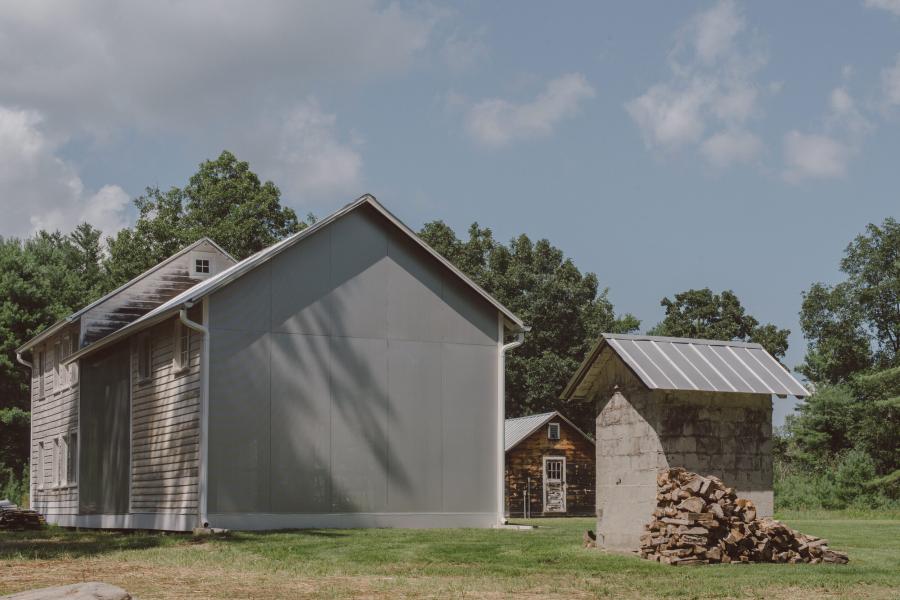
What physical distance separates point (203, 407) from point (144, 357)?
5377mm

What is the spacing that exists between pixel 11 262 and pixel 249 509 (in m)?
32.4

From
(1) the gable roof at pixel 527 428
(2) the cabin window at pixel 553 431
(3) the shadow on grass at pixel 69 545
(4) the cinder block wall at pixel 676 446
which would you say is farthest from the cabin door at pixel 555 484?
(4) the cinder block wall at pixel 676 446

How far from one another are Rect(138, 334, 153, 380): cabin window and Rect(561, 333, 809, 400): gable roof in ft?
43.8

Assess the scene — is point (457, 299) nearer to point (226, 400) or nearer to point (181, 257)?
point (226, 400)

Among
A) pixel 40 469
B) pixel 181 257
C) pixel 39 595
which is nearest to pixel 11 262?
pixel 40 469

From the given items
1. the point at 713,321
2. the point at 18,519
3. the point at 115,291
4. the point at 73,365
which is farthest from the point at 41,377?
the point at 713,321

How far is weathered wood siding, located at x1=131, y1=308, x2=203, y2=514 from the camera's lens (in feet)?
80.0

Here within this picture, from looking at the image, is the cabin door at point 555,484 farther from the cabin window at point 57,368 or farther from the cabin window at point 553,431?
the cabin window at point 57,368

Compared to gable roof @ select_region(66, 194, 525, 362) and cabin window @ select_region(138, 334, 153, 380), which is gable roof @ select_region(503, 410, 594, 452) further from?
cabin window @ select_region(138, 334, 153, 380)

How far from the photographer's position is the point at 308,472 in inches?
965

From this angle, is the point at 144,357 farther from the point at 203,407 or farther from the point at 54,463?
the point at 54,463

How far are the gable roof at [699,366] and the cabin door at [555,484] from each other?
2734 cm

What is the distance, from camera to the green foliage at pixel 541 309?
60219 millimetres

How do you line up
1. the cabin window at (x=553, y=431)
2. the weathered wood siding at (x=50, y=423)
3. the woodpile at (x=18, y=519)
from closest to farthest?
the woodpile at (x=18, y=519), the weathered wood siding at (x=50, y=423), the cabin window at (x=553, y=431)
